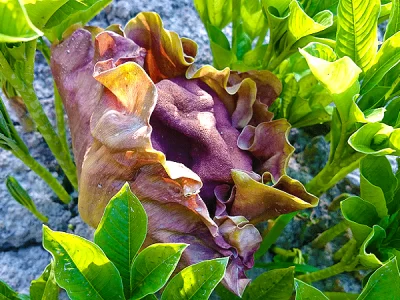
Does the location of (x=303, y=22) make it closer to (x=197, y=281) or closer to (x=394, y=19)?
(x=394, y=19)

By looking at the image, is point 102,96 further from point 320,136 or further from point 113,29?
point 320,136

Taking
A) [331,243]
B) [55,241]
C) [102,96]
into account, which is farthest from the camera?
[331,243]

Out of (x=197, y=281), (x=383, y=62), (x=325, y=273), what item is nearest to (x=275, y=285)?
(x=325, y=273)

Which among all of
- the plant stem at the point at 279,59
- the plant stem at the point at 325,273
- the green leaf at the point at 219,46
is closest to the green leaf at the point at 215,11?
the green leaf at the point at 219,46

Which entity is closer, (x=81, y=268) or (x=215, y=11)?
(x=81, y=268)

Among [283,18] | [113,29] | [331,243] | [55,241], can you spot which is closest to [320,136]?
[331,243]

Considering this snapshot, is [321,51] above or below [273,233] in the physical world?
above
